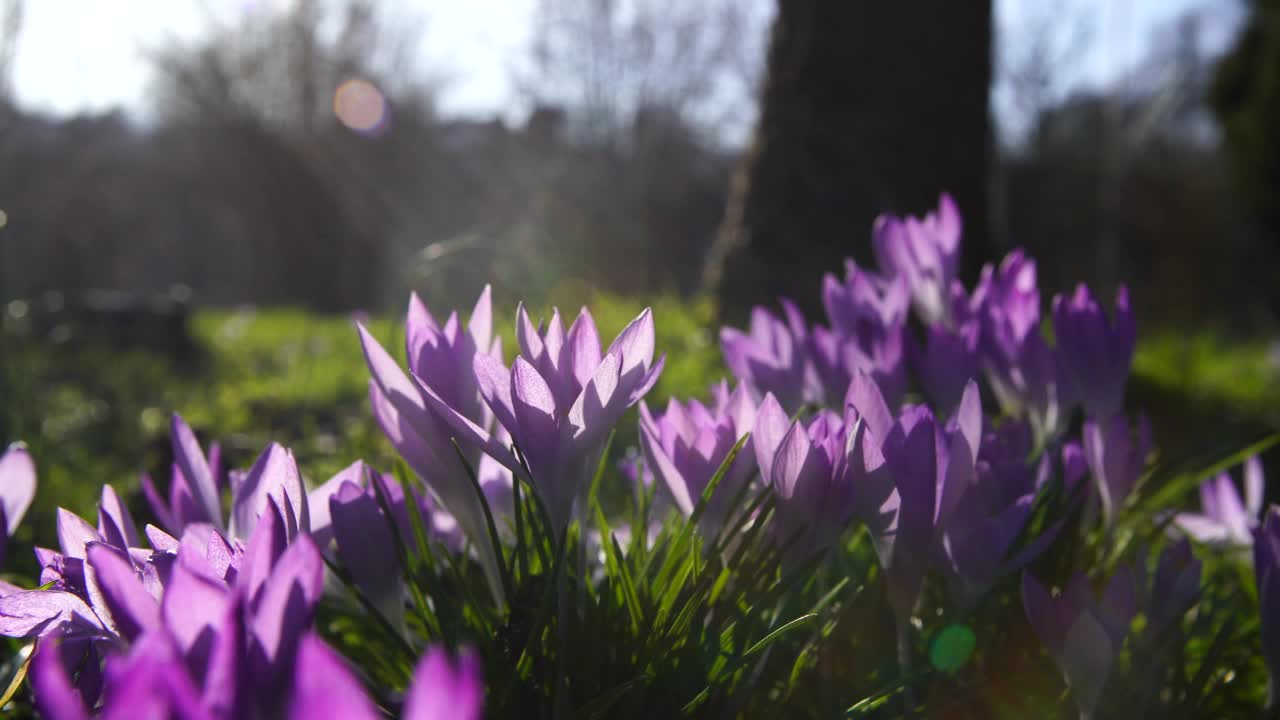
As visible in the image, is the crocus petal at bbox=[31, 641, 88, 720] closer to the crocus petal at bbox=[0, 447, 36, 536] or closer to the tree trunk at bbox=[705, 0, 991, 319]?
the crocus petal at bbox=[0, 447, 36, 536]

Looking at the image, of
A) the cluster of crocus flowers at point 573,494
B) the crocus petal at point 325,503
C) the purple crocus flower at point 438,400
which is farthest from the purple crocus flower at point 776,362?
the crocus petal at point 325,503

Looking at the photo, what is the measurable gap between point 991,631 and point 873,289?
0.49 meters

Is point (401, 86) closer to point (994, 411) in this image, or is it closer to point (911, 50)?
point (911, 50)

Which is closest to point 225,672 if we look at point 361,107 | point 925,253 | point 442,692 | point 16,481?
point 442,692

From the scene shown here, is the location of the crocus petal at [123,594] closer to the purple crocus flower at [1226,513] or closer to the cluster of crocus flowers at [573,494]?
the cluster of crocus flowers at [573,494]

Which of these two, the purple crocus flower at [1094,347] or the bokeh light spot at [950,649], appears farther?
the purple crocus flower at [1094,347]

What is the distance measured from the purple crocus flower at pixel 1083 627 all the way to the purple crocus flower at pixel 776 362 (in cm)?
40

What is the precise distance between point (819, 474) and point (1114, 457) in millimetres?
461

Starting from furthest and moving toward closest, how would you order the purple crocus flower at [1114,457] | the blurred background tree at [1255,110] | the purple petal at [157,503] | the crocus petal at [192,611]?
1. the blurred background tree at [1255,110]
2. the purple crocus flower at [1114,457]
3. the purple petal at [157,503]
4. the crocus petal at [192,611]

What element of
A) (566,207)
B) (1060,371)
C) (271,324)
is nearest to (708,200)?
(566,207)

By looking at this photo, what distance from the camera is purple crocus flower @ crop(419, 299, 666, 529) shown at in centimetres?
69

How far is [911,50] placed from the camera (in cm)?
347

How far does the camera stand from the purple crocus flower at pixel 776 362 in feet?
3.66

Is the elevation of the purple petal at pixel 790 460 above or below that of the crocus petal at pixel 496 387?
below
